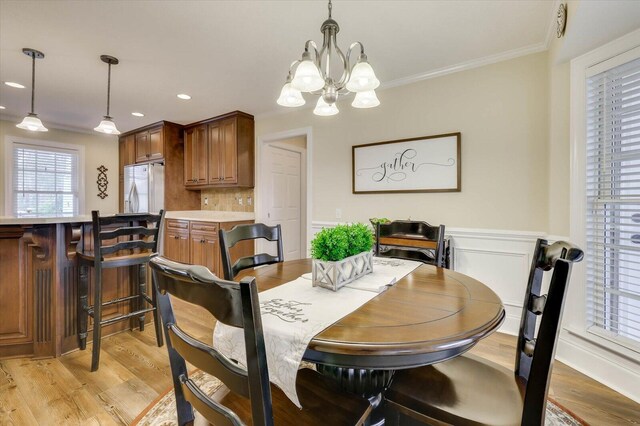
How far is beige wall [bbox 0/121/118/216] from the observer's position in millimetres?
4934

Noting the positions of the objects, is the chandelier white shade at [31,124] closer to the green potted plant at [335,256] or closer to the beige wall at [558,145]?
the green potted plant at [335,256]

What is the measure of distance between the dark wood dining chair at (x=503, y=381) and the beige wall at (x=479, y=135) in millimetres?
1745

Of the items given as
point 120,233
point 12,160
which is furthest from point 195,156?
point 120,233

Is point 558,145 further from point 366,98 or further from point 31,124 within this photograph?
point 31,124

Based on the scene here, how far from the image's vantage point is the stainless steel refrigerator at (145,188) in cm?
475

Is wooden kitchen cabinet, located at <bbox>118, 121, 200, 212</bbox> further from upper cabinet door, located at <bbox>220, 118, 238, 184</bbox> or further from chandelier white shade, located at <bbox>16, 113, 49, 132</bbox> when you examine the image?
chandelier white shade, located at <bbox>16, 113, 49, 132</bbox>

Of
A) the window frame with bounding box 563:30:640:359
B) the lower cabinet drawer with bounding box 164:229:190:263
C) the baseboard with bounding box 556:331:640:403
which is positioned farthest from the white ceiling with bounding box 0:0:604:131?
the baseboard with bounding box 556:331:640:403

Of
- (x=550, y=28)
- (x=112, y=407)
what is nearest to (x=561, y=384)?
(x=550, y=28)

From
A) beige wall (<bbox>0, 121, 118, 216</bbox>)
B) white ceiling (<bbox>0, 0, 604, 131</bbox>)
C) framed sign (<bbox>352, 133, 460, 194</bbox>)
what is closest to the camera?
white ceiling (<bbox>0, 0, 604, 131</bbox>)

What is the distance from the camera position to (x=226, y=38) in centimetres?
243

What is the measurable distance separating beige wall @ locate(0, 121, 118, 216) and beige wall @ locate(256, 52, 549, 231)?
4.67m

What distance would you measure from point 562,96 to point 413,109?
48.5 inches

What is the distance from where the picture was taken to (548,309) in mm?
790

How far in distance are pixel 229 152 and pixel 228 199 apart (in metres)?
0.87
